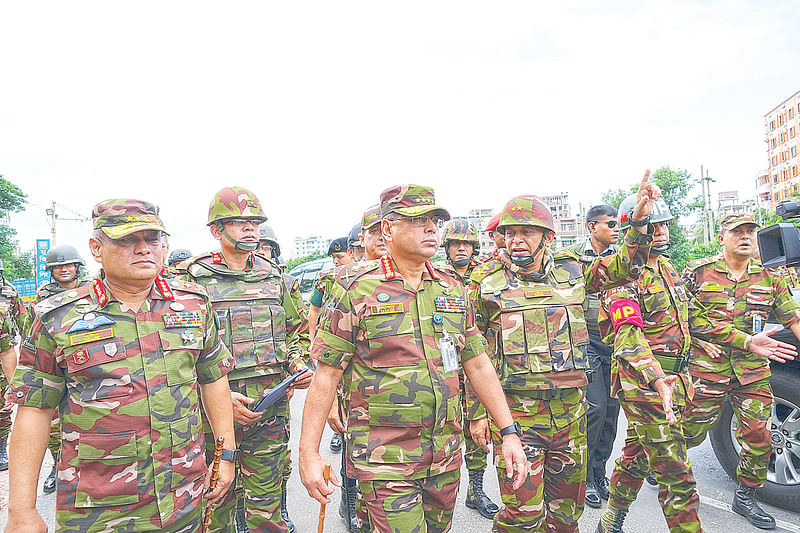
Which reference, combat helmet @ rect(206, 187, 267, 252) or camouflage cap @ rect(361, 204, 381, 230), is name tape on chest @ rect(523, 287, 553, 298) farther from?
combat helmet @ rect(206, 187, 267, 252)

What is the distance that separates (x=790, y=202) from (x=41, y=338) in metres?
4.33

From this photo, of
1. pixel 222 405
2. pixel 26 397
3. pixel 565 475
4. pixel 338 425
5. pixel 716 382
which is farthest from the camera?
pixel 716 382

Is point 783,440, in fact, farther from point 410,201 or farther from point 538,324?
point 410,201

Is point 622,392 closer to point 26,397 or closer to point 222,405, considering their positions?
point 222,405

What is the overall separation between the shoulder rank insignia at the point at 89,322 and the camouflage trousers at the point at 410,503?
1335mm

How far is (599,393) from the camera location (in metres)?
4.43

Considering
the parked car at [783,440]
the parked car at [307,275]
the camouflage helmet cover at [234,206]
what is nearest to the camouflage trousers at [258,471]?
the camouflage helmet cover at [234,206]

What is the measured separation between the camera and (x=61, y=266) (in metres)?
5.89

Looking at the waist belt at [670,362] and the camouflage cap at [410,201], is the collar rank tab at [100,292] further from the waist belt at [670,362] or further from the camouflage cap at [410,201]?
the waist belt at [670,362]

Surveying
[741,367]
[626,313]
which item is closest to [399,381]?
[626,313]

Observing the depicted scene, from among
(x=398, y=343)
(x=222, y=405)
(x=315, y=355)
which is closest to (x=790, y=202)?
(x=398, y=343)

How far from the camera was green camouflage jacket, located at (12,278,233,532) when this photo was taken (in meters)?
2.15

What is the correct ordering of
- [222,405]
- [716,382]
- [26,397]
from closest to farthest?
[26,397]
[222,405]
[716,382]

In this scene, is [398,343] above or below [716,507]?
above
